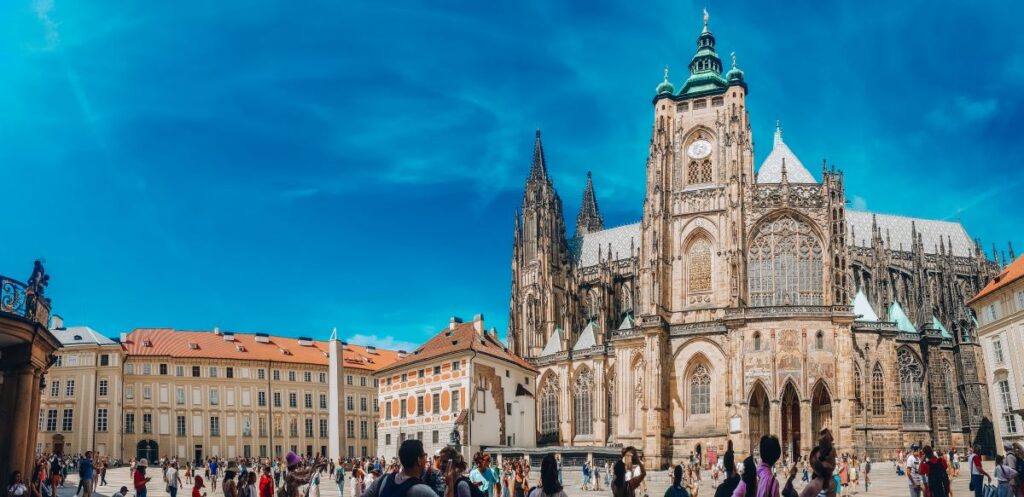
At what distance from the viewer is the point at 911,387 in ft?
213

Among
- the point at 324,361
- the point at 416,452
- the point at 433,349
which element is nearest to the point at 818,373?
the point at 433,349

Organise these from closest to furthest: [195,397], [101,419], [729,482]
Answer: [729,482]
[101,419]
[195,397]

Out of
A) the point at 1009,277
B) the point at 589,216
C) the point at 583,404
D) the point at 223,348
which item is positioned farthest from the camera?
the point at 589,216

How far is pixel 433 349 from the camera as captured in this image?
211 ft

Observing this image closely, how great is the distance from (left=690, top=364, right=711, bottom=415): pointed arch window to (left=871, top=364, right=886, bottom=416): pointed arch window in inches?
384

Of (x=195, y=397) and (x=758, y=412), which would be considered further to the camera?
(x=195, y=397)

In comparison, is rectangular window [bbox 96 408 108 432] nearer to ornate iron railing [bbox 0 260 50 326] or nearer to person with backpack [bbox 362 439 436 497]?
ornate iron railing [bbox 0 260 50 326]

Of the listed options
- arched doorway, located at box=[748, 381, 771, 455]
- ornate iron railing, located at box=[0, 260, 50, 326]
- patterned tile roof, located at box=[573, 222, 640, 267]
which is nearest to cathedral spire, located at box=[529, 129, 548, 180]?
patterned tile roof, located at box=[573, 222, 640, 267]

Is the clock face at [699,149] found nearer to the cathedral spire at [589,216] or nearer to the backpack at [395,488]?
the cathedral spire at [589,216]

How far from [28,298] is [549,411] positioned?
5876 cm

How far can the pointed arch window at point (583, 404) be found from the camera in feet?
238

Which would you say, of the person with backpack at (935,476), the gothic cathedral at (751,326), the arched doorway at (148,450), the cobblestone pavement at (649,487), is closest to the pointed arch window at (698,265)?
the gothic cathedral at (751,326)

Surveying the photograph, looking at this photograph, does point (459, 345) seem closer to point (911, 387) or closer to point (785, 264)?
point (785, 264)

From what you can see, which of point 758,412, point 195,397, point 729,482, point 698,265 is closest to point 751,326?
point 758,412
